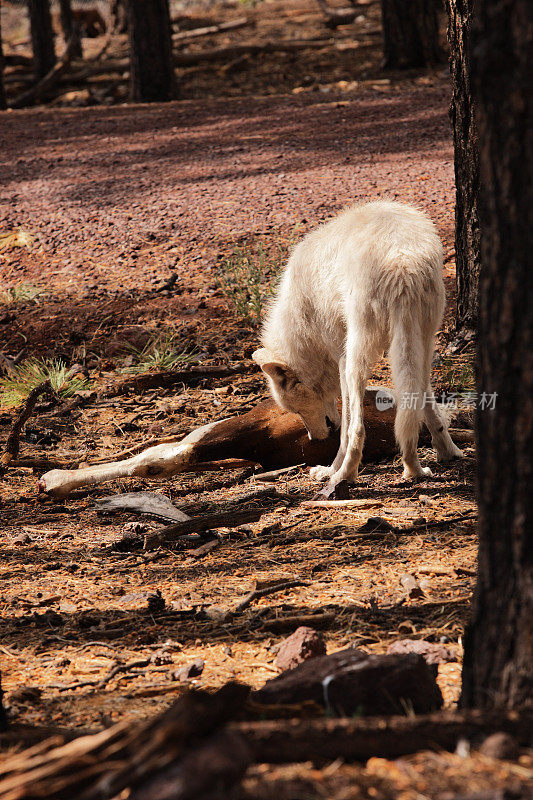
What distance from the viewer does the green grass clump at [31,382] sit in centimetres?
697

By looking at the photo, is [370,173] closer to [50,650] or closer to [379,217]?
[379,217]

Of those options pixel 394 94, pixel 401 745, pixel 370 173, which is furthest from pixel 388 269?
pixel 394 94

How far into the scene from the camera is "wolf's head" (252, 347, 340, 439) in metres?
5.75

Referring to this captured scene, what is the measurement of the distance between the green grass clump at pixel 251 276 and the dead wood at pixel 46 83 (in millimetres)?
12111

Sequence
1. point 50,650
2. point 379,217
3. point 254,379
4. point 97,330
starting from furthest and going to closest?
point 97,330 < point 254,379 < point 379,217 < point 50,650

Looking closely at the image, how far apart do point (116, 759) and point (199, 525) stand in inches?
107

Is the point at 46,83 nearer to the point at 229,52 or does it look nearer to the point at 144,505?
the point at 229,52

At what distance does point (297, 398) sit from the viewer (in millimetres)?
5742

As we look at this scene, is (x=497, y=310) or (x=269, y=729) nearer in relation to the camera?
(x=269, y=729)

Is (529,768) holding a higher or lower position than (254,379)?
higher

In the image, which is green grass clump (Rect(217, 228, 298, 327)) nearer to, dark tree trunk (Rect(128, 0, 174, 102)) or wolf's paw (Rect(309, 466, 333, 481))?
wolf's paw (Rect(309, 466, 333, 481))

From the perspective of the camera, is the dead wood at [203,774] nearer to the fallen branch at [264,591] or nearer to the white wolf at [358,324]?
the fallen branch at [264,591]

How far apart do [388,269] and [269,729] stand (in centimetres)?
332

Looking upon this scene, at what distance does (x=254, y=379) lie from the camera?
710 cm
